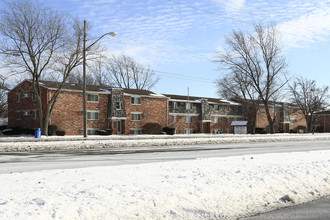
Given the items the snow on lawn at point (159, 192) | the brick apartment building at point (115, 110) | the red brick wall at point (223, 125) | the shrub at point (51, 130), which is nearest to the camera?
the snow on lawn at point (159, 192)

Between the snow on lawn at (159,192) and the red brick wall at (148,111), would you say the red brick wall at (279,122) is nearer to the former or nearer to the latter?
the red brick wall at (148,111)

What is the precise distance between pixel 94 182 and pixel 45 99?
38.5 metres

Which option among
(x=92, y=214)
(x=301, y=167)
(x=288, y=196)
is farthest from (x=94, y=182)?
(x=301, y=167)

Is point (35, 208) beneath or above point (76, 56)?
beneath

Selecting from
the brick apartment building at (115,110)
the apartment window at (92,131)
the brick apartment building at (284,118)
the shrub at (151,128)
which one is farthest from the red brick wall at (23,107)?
the brick apartment building at (284,118)

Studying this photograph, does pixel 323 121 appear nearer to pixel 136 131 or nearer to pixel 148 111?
pixel 148 111

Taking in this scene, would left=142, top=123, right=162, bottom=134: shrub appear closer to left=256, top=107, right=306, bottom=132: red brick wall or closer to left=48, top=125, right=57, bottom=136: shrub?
left=48, top=125, right=57, bottom=136: shrub

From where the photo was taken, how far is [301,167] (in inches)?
366

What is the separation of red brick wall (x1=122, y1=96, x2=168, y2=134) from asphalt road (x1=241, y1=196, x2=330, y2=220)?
4255 cm

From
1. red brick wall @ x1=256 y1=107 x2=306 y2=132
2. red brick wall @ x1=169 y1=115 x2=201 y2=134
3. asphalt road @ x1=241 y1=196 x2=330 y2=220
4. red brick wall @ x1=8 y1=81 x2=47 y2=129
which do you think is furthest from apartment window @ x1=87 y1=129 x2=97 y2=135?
asphalt road @ x1=241 y1=196 x2=330 y2=220

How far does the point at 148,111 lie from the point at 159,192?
45.6 metres

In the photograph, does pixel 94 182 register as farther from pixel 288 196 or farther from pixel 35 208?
pixel 288 196

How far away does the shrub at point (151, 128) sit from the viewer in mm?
50438

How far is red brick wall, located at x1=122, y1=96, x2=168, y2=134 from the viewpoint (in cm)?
4960
